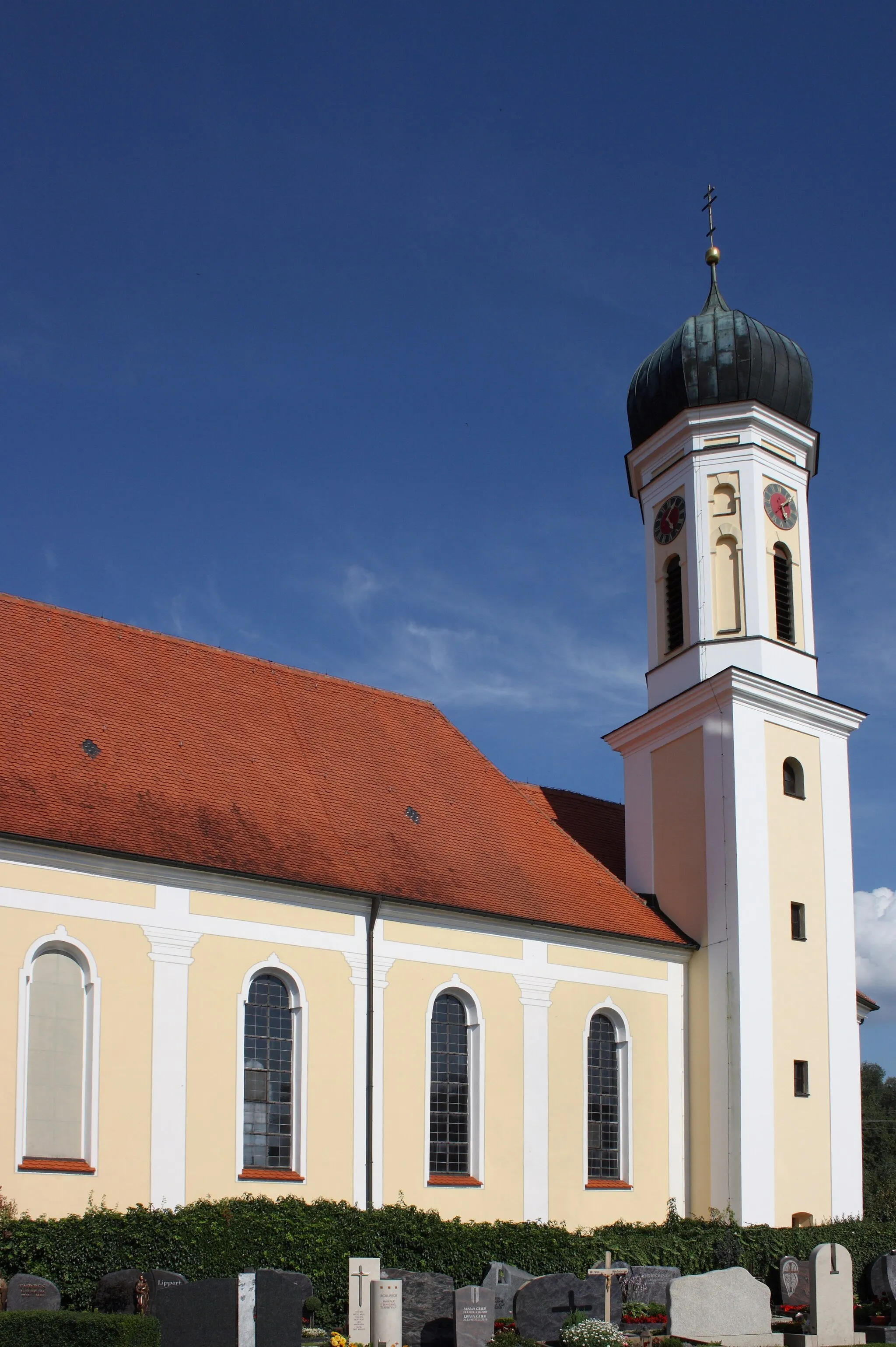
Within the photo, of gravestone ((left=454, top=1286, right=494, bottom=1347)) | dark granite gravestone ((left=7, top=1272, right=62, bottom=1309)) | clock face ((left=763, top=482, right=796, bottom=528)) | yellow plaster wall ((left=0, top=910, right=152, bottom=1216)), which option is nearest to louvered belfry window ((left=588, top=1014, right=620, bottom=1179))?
gravestone ((left=454, top=1286, right=494, bottom=1347))

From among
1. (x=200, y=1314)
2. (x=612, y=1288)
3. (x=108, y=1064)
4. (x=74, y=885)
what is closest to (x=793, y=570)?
(x=612, y=1288)

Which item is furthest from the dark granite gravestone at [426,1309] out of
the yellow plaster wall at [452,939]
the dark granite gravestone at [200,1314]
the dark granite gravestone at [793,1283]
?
the dark granite gravestone at [793,1283]

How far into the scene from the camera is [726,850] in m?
25.0

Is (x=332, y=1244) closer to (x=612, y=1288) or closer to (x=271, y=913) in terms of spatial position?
(x=612, y=1288)

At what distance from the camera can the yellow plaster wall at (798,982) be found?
23953 mm

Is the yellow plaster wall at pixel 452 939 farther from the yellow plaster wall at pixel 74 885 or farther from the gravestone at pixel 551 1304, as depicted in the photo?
the gravestone at pixel 551 1304

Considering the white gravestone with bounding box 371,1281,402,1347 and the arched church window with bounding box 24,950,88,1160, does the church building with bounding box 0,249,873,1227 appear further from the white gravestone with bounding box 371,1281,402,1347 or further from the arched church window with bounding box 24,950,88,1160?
the white gravestone with bounding box 371,1281,402,1347

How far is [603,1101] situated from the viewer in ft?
78.7

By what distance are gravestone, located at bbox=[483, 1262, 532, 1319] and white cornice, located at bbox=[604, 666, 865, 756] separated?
10.4m

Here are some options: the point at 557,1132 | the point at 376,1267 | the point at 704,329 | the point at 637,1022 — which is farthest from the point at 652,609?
the point at 376,1267

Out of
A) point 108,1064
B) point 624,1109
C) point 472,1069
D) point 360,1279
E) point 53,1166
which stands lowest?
point 360,1279

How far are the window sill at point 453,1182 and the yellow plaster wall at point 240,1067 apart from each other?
1447 millimetres

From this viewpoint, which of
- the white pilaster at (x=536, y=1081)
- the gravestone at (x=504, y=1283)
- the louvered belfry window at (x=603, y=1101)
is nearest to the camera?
the gravestone at (x=504, y=1283)

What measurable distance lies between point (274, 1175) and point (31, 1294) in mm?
4520
